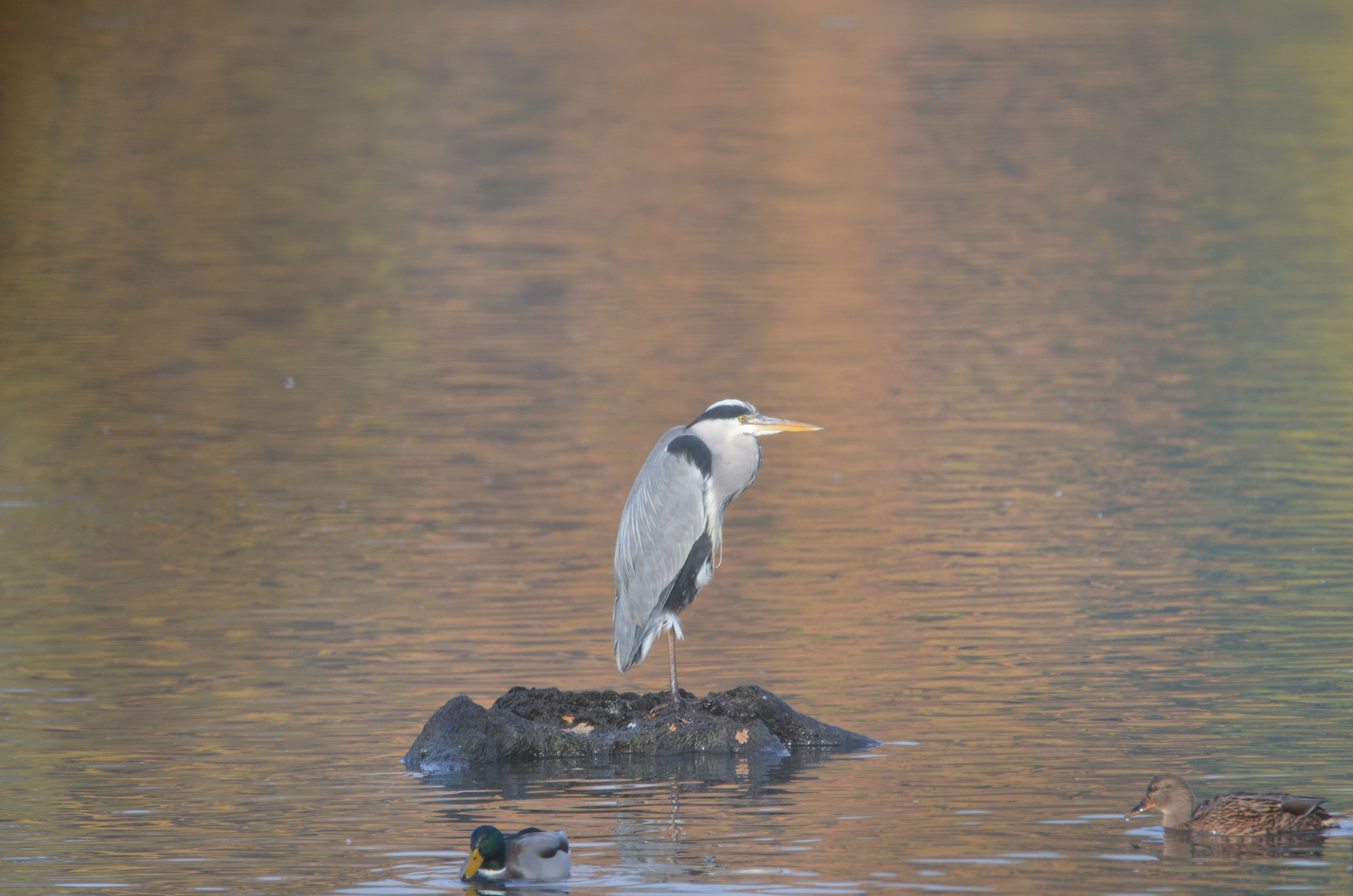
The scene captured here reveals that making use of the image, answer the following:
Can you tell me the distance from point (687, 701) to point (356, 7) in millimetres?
67323

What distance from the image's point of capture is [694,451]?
10.6 metres

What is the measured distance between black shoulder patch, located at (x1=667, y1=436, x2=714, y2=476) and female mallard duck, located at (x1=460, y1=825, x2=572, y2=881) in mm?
2837

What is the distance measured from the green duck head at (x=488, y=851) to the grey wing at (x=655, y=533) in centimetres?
267

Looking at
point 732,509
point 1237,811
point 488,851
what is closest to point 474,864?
point 488,851

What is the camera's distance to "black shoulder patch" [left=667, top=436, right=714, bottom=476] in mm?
10602

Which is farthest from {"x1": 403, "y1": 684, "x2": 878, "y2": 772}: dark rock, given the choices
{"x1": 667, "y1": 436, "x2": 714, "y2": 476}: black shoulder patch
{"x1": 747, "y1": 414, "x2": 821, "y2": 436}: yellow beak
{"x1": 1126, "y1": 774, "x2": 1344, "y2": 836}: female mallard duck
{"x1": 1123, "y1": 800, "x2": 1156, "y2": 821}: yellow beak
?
{"x1": 1126, "y1": 774, "x2": 1344, "y2": 836}: female mallard duck

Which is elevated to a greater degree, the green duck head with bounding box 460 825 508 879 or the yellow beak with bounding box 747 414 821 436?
the yellow beak with bounding box 747 414 821 436

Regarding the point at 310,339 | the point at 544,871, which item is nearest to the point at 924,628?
the point at 544,871

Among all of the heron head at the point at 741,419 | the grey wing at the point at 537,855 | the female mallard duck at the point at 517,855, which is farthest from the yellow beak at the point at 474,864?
the heron head at the point at 741,419

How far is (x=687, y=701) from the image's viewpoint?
10406mm

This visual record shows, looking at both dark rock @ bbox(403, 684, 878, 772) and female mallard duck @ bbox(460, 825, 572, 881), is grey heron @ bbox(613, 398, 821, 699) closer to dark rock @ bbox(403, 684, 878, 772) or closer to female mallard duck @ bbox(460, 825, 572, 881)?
dark rock @ bbox(403, 684, 878, 772)

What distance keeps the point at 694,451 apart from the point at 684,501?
0.81 feet

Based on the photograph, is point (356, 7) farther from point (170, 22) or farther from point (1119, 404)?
point (1119, 404)

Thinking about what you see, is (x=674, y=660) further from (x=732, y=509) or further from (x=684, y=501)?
(x=732, y=509)
